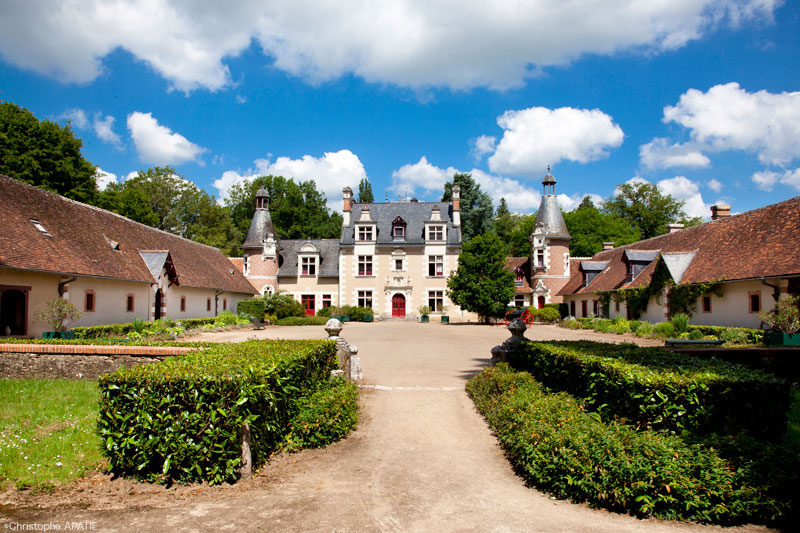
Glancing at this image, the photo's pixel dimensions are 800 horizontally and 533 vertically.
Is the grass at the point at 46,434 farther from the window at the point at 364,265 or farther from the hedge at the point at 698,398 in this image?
the window at the point at 364,265

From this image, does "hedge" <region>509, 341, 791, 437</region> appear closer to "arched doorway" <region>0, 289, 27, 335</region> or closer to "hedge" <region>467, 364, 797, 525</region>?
"hedge" <region>467, 364, 797, 525</region>

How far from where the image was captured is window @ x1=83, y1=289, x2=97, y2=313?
66.4 feet

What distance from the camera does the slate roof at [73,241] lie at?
17.3m

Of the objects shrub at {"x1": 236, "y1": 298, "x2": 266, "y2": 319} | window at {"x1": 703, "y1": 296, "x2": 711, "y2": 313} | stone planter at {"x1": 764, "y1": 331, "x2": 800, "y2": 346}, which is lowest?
stone planter at {"x1": 764, "y1": 331, "x2": 800, "y2": 346}

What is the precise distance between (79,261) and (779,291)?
27.6 m

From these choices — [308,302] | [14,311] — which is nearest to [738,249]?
[14,311]

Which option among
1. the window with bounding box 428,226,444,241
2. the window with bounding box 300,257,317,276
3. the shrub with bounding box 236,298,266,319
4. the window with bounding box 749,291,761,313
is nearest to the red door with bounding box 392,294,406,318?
the window with bounding box 428,226,444,241

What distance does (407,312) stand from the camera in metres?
42.8

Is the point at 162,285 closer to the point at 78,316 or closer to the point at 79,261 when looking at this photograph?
the point at 79,261

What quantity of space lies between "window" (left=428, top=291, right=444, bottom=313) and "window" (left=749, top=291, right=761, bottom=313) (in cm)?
2438

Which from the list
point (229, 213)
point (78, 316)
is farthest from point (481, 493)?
point (229, 213)

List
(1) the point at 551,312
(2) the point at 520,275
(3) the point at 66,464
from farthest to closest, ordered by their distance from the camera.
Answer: (2) the point at 520,275
(1) the point at 551,312
(3) the point at 66,464

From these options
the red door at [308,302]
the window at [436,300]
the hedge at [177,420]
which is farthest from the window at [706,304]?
the red door at [308,302]

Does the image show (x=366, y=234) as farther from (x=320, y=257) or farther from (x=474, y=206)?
(x=474, y=206)
